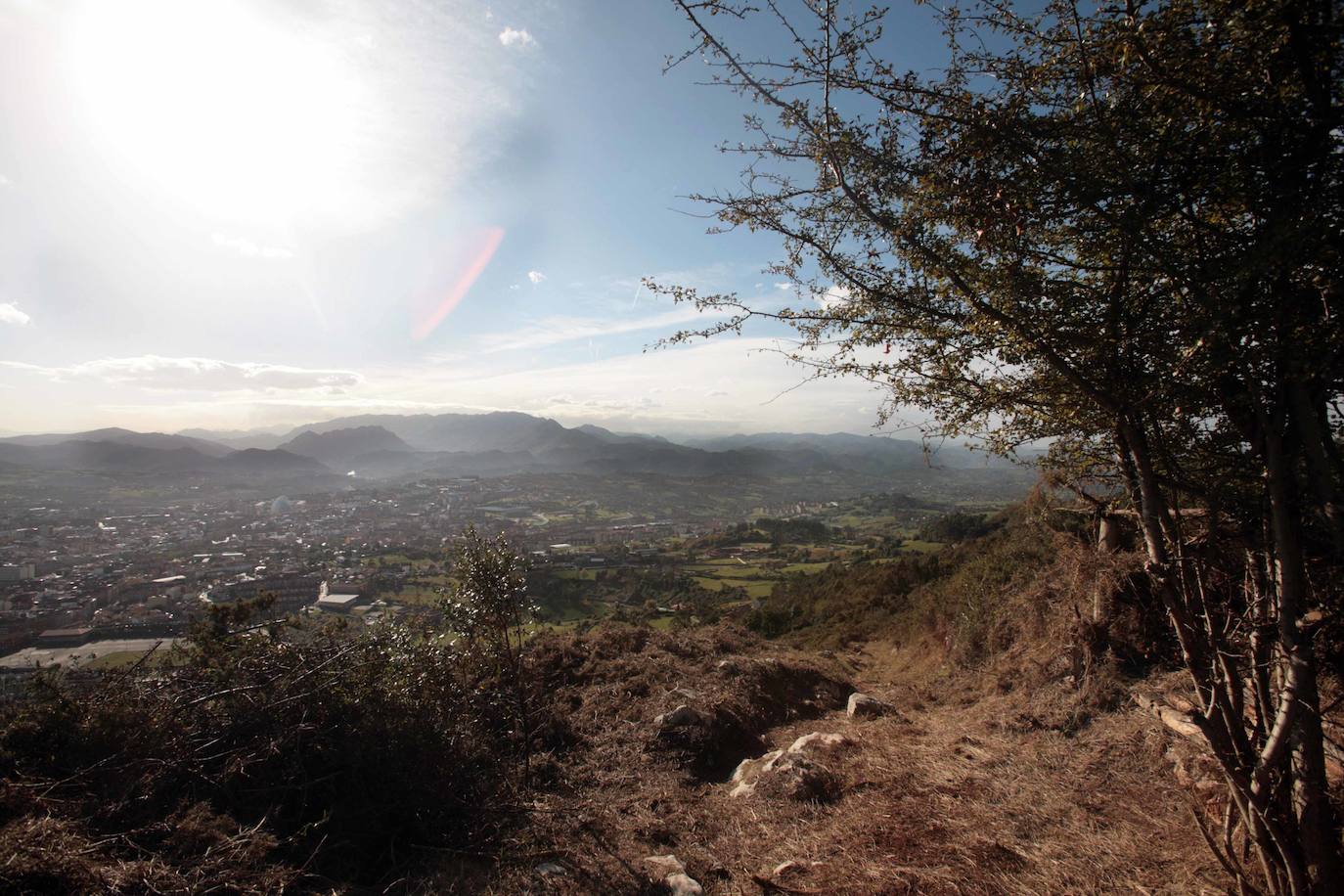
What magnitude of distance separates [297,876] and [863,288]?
227 inches

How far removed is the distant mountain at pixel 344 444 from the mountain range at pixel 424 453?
0.85 feet

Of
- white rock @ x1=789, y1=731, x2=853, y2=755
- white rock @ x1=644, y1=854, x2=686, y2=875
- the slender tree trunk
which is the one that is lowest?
white rock @ x1=789, y1=731, x2=853, y2=755

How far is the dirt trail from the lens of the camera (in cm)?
362

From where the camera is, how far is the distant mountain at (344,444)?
12544 centimetres

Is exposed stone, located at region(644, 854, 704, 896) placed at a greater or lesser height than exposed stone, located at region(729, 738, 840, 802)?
greater

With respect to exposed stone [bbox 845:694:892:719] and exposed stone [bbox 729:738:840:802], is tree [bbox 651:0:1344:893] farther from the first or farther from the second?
exposed stone [bbox 845:694:892:719]

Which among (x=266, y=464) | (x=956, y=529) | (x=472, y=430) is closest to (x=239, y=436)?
(x=472, y=430)

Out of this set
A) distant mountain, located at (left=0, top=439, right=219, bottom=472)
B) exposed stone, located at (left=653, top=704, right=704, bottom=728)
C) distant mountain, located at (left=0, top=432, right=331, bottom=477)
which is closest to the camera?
exposed stone, located at (left=653, top=704, right=704, bottom=728)

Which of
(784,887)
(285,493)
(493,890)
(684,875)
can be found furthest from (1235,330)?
(285,493)

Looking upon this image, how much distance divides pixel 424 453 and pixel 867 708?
156m

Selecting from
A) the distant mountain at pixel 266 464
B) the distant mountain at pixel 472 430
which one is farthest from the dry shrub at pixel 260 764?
the distant mountain at pixel 472 430

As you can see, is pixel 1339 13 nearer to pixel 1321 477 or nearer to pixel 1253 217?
pixel 1253 217

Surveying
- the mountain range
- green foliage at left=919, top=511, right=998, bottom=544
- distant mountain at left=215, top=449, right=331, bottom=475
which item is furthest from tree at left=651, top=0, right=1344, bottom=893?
distant mountain at left=215, top=449, right=331, bottom=475

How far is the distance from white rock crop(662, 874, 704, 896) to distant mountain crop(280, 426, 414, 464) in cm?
14112
